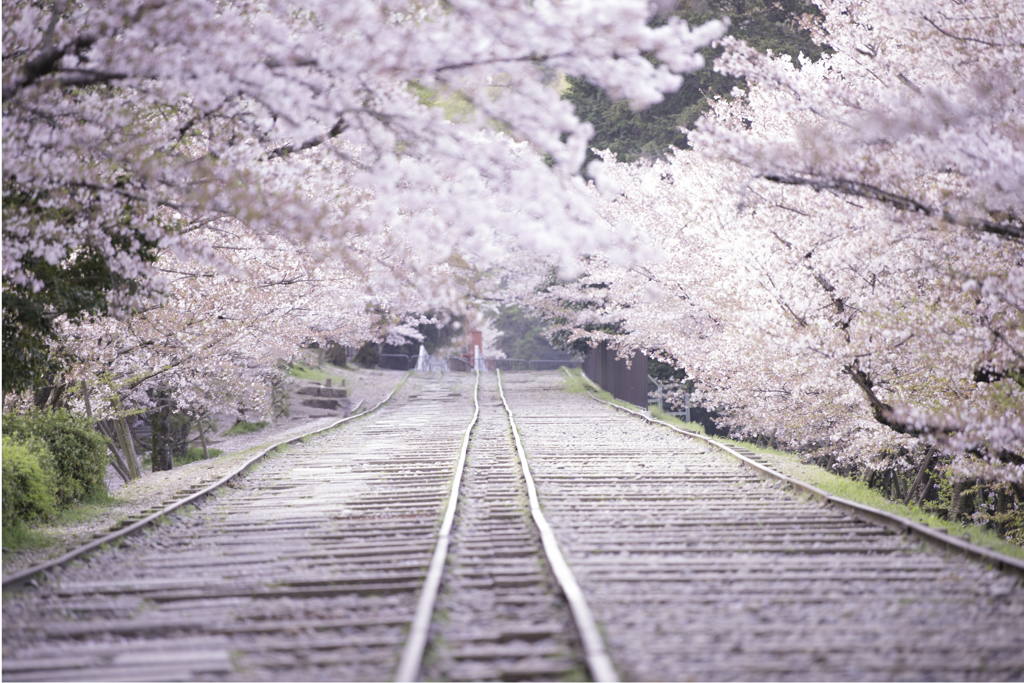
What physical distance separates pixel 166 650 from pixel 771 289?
29.5 feet

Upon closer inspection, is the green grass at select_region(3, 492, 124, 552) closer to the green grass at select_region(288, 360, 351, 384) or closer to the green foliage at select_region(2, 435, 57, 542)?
the green foliage at select_region(2, 435, 57, 542)

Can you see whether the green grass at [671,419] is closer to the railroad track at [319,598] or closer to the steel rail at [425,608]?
the railroad track at [319,598]

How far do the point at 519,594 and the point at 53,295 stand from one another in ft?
18.2

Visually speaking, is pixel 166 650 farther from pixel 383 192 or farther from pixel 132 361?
pixel 132 361

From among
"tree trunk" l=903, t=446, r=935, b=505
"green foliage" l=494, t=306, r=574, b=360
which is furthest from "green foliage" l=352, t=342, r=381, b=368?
"tree trunk" l=903, t=446, r=935, b=505

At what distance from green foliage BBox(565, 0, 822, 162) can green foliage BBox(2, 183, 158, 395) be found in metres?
18.8

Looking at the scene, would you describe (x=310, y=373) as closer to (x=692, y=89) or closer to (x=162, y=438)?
(x=162, y=438)

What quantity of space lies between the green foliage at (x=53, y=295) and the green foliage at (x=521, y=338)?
169 feet

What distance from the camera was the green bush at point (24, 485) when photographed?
8.14 metres

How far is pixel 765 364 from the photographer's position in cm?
1286

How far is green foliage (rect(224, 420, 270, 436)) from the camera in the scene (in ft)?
80.7

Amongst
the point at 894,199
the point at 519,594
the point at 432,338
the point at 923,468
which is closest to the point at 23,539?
the point at 519,594

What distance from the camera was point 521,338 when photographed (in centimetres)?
6247

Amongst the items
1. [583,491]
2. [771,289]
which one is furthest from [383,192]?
[771,289]
